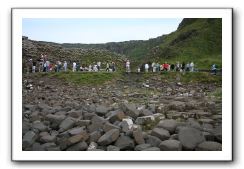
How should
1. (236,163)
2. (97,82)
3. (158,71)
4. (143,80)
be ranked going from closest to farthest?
(236,163) < (97,82) < (143,80) < (158,71)

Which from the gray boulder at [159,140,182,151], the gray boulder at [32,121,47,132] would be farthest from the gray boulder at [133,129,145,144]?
the gray boulder at [32,121,47,132]

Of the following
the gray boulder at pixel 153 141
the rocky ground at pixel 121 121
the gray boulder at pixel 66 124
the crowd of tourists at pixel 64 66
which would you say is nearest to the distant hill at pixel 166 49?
the crowd of tourists at pixel 64 66

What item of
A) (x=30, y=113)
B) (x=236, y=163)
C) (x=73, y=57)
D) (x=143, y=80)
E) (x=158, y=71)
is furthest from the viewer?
(x=73, y=57)

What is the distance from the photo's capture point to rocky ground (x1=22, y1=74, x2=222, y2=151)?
592 centimetres

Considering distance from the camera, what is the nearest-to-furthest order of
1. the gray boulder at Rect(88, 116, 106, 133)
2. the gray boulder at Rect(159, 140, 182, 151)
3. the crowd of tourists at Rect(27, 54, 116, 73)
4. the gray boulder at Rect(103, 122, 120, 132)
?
the gray boulder at Rect(159, 140, 182, 151)
the gray boulder at Rect(103, 122, 120, 132)
the gray boulder at Rect(88, 116, 106, 133)
the crowd of tourists at Rect(27, 54, 116, 73)

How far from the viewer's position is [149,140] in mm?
5957

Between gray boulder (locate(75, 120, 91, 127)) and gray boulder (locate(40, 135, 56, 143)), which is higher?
gray boulder (locate(75, 120, 91, 127))

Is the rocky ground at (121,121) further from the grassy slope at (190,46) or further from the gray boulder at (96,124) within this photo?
the grassy slope at (190,46)

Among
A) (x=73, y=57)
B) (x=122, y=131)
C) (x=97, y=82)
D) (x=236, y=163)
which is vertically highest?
(x=73, y=57)

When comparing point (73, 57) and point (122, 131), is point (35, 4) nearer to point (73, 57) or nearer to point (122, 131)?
point (122, 131)

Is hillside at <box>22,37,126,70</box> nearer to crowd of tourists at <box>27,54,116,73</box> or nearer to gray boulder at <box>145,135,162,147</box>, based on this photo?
crowd of tourists at <box>27,54,116,73</box>

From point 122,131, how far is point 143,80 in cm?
353

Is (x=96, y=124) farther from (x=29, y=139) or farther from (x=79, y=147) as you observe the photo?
(x=29, y=139)

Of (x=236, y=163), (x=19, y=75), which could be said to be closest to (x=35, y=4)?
(x=19, y=75)
